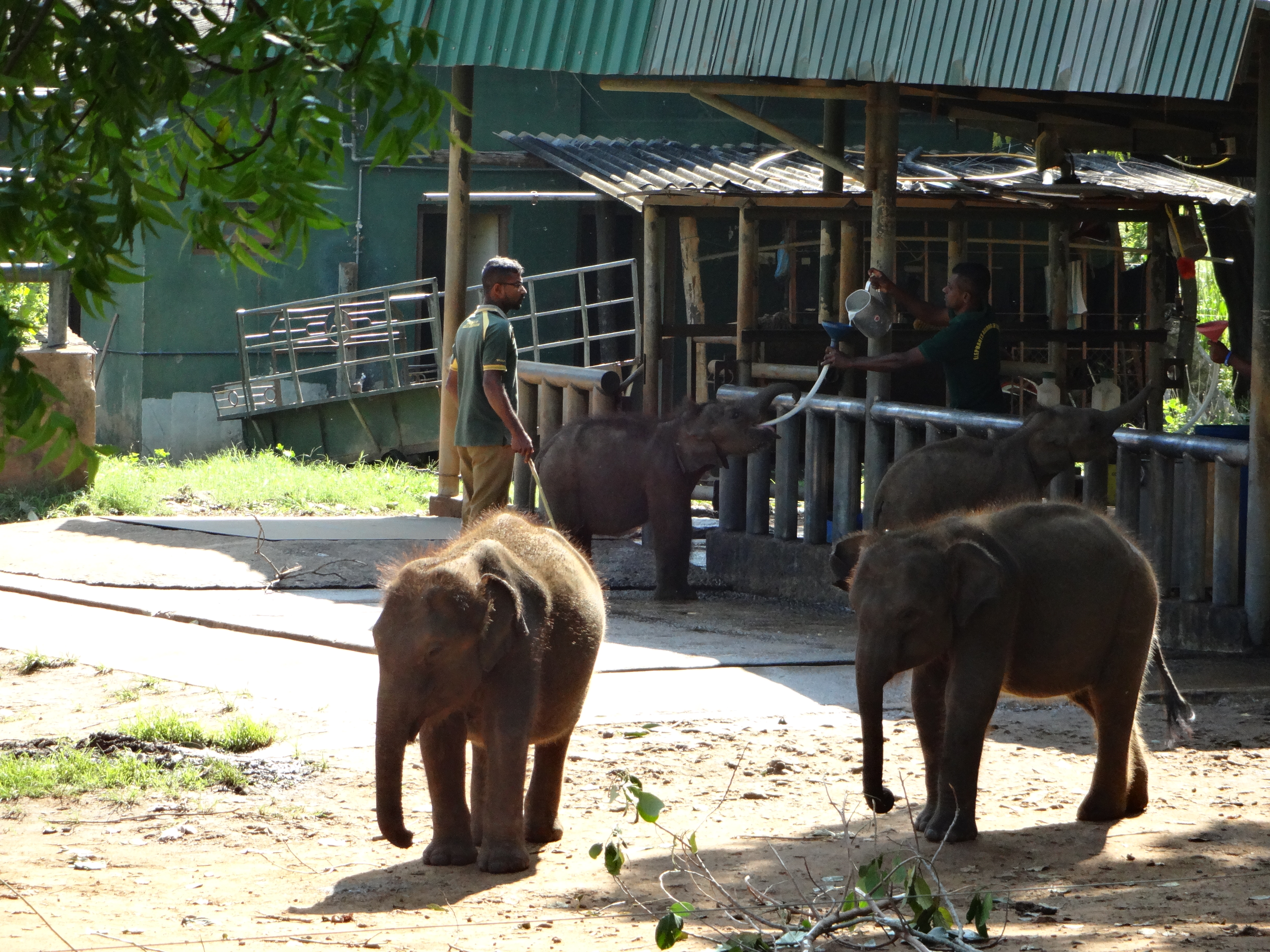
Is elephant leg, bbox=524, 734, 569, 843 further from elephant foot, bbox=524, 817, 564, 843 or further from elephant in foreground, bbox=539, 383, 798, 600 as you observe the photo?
elephant in foreground, bbox=539, 383, 798, 600

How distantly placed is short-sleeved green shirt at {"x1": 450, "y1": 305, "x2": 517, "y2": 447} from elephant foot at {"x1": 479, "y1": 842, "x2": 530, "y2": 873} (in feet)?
17.1

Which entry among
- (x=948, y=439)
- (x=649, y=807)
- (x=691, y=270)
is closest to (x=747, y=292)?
(x=948, y=439)

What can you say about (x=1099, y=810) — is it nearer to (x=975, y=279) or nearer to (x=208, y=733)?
(x=208, y=733)

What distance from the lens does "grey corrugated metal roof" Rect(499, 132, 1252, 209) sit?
1200 centimetres

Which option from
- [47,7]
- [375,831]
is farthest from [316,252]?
[47,7]

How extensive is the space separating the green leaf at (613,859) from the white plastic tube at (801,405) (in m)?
6.22

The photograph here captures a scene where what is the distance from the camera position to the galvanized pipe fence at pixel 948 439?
845cm

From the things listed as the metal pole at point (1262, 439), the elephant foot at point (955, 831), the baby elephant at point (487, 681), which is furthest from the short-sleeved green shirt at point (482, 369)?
the elephant foot at point (955, 831)

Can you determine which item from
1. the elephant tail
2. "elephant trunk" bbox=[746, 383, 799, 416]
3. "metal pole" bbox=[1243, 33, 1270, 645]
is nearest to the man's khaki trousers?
"elephant trunk" bbox=[746, 383, 799, 416]

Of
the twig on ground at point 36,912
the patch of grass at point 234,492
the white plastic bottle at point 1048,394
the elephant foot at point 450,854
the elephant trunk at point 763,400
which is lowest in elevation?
the patch of grass at point 234,492

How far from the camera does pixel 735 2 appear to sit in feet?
32.9

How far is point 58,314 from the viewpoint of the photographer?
1321 cm

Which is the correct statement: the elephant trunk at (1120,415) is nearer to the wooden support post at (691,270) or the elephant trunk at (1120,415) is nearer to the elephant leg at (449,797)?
the elephant leg at (449,797)

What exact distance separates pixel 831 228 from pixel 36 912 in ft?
33.5
